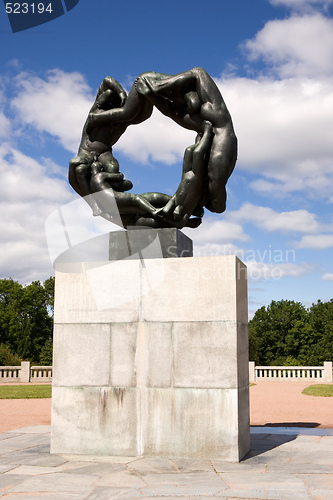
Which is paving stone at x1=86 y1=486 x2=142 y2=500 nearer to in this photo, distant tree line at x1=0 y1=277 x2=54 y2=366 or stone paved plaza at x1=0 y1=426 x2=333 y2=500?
stone paved plaza at x1=0 y1=426 x2=333 y2=500

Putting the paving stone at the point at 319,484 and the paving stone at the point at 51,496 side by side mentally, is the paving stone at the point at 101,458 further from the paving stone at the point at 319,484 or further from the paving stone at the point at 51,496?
the paving stone at the point at 319,484

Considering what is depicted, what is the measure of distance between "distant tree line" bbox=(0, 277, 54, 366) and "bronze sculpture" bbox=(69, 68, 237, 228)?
44.1 m

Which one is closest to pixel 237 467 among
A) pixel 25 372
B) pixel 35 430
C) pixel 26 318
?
pixel 35 430

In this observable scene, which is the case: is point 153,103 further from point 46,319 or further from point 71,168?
point 46,319

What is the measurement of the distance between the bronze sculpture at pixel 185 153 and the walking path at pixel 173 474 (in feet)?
10.7

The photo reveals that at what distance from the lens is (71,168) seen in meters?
7.23

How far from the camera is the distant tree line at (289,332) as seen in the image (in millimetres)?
54341

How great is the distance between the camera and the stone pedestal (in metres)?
5.92

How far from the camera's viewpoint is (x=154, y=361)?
20.2ft

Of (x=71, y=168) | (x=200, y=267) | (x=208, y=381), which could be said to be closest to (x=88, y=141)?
(x=71, y=168)

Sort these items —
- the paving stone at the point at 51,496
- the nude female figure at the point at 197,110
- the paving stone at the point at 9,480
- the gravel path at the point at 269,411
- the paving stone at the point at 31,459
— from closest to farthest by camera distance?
the paving stone at the point at 51,496 < the paving stone at the point at 9,480 < the paving stone at the point at 31,459 < the nude female figure at the point at 197,110 < the gravel path at the point at 269,411

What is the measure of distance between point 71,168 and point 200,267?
2604 millimetres

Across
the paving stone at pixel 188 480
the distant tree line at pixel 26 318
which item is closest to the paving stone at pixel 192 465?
the paving stone at pixel 188 480

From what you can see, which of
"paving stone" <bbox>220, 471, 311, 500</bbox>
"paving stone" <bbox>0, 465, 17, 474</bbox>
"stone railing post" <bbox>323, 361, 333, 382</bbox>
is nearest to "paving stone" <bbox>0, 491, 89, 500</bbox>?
"paving stone" <bbox>0, 465, 17, 474</bbox>
